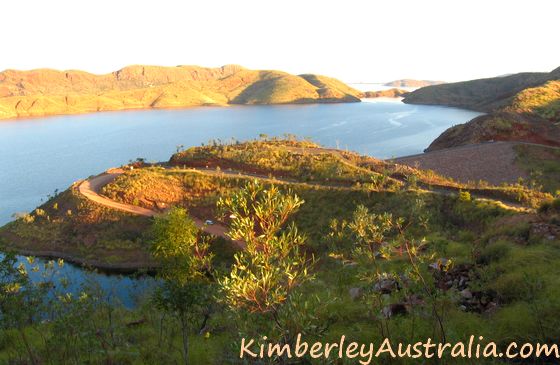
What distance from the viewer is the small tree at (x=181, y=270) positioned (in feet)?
44.3

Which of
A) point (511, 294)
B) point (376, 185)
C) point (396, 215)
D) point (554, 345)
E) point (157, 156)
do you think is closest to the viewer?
point (554, 345)

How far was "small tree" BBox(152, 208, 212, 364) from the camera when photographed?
44.3ft

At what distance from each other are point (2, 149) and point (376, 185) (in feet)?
479

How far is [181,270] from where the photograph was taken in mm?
16172

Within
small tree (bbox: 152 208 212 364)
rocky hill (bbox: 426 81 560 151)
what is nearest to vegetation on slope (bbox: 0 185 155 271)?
small tree (bbox: 152 208 212 364)

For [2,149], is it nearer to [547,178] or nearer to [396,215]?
[396,215]

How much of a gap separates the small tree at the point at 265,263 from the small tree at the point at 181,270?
3.39m

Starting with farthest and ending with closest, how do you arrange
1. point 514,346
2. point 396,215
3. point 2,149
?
point 2,149 < point 396,215 < point 514,346

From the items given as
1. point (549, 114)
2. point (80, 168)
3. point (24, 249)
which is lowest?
point (24, 249)

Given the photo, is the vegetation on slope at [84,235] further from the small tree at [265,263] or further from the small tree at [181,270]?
the small tree at [265,263]

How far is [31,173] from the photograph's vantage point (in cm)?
9906

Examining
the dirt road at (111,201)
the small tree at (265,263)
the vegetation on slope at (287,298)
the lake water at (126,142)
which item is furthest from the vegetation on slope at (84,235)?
the small tree at (265,263)

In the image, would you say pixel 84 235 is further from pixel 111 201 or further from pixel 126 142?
pixel 126 142

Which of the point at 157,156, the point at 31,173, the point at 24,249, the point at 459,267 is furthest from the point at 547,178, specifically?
the point at 31,173
